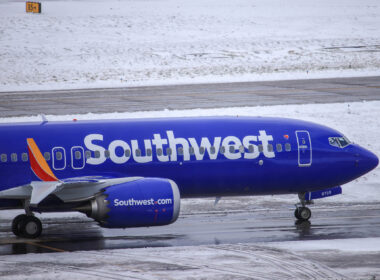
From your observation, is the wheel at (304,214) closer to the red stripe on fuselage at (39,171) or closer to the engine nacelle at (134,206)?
the engine nacelle at (134,206)

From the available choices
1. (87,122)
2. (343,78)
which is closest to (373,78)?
(343,78)

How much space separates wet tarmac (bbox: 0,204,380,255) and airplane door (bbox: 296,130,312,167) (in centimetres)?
236

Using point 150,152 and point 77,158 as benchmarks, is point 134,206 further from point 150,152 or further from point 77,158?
point 77,158

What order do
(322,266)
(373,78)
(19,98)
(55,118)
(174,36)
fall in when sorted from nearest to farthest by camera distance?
(322,266), (55,118), (19,98), (373,78), (174,36)

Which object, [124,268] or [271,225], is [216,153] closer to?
[271,225]

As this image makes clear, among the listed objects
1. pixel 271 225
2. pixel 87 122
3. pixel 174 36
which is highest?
pixel 174 36

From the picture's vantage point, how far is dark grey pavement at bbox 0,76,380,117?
48.2 metres

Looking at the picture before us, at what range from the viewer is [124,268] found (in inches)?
841

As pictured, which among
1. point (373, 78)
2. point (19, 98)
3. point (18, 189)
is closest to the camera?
point (18, 189)

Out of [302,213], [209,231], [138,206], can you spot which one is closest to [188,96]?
[302,213]

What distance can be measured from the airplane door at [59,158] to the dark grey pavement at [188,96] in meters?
20.7

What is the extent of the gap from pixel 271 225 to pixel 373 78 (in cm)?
3547

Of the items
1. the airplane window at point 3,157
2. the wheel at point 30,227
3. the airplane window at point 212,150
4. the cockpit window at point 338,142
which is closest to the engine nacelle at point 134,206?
the wheel at point 30,227

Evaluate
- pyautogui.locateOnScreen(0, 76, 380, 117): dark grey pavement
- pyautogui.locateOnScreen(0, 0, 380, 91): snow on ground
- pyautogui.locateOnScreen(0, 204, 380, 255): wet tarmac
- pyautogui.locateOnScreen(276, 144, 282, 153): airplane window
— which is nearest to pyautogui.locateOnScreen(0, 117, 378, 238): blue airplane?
pyautogui.locateOnScreen(276, 144, 282, 153): airplane window
